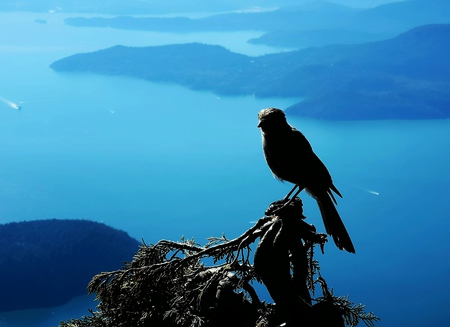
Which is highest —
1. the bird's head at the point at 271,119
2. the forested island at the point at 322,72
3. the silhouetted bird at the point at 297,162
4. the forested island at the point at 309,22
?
the forested island at the point at 309,22

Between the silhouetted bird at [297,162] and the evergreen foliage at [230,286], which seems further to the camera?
the silhouetted bird at [297,162]

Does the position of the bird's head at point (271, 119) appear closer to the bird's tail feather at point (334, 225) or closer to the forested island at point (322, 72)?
the bird's tail feather at point (334, 225)

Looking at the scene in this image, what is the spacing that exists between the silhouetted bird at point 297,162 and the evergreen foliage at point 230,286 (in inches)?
2.7

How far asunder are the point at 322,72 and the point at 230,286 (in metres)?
5.51

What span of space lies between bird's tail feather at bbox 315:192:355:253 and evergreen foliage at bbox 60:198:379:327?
4cm

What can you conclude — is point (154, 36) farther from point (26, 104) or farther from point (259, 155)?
point (259, 155)

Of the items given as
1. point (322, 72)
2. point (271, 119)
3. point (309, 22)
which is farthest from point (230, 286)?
point (309, 22)

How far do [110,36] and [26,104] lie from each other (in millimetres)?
1540

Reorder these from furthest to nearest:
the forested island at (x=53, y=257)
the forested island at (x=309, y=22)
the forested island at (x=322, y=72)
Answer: the forested island at (x=309, y=22)
the forested island at (x=322, y=72)
the forested island at (x=53, y=257)

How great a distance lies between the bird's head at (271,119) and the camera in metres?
1.73

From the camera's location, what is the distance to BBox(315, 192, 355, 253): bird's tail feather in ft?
5.68

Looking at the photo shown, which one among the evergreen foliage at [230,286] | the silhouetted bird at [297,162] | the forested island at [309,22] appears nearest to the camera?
the evergreen foliage at [230,286]

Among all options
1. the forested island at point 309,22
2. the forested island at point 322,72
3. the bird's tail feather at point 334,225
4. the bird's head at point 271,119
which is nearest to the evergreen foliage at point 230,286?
the bird's tail feather at point 334,225

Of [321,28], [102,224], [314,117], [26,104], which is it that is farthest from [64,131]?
[321,28]
